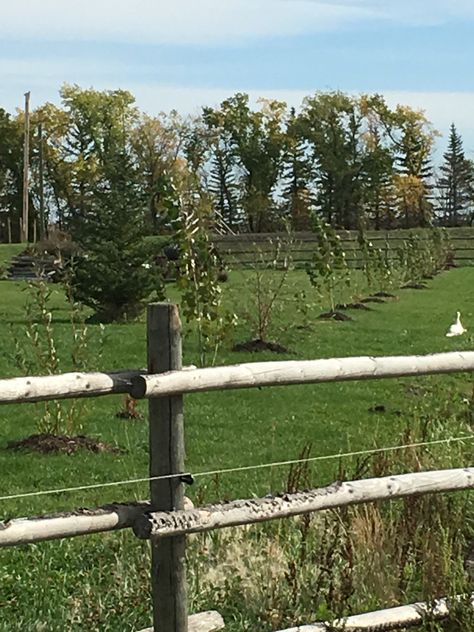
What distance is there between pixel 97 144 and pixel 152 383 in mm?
63672

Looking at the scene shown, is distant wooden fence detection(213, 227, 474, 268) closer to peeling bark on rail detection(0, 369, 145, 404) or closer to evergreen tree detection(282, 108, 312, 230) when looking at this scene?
evergreen tree detection(282, 108, 312, 230)

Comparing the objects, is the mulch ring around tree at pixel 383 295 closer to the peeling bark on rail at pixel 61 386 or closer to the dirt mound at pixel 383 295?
the dirt mound at pixel 383 295

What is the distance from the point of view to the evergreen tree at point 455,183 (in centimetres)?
7262

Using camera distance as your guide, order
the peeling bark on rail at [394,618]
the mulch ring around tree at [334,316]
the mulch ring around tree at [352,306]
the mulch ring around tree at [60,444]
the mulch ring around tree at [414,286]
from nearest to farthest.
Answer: the peeling bark on rail at [394,618] < the mulch ring around tree at [60,444] < the mulch ring around tree at [334,316] < the mulch ring around tree at [352,306] < the mulch ring around tree at [414,286]

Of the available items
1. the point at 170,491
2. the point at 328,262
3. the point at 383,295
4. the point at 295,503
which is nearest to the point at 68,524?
the point at 170,491

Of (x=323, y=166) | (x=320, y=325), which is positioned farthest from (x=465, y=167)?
(x=320, y=325)

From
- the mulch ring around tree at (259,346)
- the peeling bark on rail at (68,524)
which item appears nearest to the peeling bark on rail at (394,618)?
the peeling bark on rail at (68,524)

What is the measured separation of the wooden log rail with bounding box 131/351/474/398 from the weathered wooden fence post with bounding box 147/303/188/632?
0.08 meters

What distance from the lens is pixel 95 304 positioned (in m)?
18.0

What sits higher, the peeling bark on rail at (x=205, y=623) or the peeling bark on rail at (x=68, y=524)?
the peeling bark on rail at (x=68, y=524)

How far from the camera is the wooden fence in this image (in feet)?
11.6

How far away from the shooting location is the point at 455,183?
73750 mm

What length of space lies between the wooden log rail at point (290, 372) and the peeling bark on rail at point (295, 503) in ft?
1.43

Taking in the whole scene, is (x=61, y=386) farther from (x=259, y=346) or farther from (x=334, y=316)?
(x=334, y=316)
